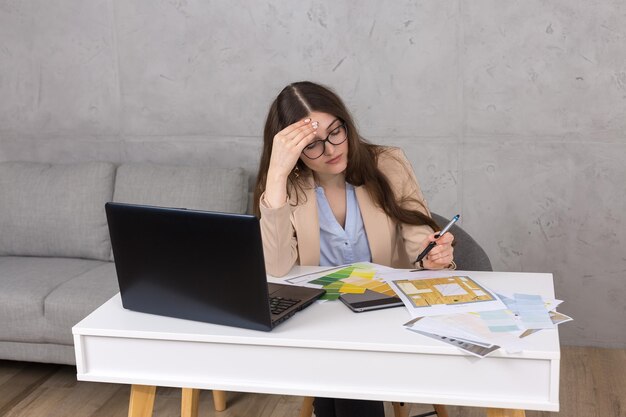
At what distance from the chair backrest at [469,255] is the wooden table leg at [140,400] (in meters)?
1.19

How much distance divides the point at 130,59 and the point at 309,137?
77.0 inches

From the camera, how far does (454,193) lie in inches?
141

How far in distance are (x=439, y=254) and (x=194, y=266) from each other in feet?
2.59

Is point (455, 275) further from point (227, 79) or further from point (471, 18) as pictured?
point (227, 79)

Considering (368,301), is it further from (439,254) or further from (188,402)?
(188,402)

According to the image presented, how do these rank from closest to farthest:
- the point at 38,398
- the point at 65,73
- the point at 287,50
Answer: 1. the point at 38,398
2. the point at 287,50
3. the point at 65,73

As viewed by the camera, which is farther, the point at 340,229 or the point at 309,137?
the point at 340,229

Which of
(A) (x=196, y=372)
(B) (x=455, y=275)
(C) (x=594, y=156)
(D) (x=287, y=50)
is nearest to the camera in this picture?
(A) (x=196, y=372)

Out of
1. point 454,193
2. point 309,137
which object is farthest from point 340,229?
point 454,193

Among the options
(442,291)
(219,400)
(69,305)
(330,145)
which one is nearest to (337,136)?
(330,145)

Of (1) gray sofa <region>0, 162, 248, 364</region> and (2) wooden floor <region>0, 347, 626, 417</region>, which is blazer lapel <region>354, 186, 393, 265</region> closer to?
(2) wooden floor <region>0, 347, 626, 417</region>

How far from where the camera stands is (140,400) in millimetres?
1915

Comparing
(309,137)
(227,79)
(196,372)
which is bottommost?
(196,372)

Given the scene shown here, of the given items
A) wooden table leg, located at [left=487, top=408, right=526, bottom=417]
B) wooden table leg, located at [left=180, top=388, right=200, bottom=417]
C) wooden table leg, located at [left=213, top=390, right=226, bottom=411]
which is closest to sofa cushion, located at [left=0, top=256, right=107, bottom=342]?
wooden table leg, located at [left=213, top=390, right=226, bottom=411]
